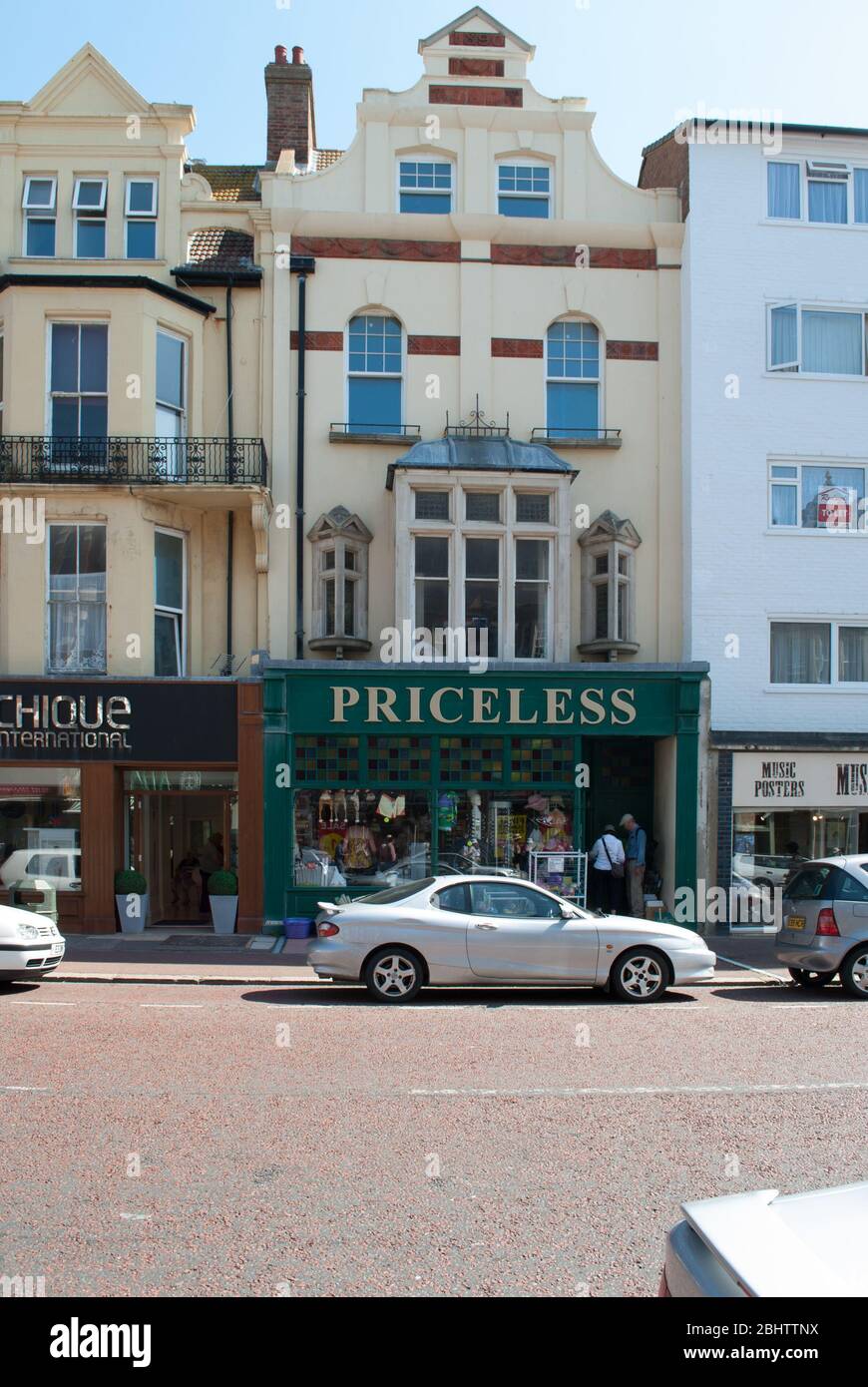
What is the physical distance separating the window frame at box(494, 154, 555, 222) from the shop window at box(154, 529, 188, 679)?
25.4ft

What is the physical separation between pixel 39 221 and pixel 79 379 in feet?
9.73

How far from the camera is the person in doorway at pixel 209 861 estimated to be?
60.7 ft

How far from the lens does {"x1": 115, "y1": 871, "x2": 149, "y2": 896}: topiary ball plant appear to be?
17125mm

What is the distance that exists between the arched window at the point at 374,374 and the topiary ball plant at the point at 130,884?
780 cm

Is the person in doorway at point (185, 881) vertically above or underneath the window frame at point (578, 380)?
underneath

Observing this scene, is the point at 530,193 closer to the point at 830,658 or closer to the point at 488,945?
the point at 830,658

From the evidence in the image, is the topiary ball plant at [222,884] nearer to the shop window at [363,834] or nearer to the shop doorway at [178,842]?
the shop doorway at [178,842]

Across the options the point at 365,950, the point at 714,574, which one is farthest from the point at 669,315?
the point at 365,950

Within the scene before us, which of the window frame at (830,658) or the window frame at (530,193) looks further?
the window frame at (530,193)

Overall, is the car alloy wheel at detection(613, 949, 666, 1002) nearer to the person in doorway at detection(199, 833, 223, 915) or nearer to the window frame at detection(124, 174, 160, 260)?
the person in doorway at detection(199, 833, 223, 915)

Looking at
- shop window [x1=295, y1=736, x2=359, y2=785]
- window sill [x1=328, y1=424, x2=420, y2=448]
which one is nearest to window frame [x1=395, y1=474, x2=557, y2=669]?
window sill [x1=328, y1=424, x2=420, y2=448]

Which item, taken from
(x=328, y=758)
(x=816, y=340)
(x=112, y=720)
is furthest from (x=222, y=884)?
(x=816, y=340)

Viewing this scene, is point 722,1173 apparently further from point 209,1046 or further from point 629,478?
point 629,478

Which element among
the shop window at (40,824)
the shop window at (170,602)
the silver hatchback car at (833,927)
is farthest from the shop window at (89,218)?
the silver hatchback car at (833,927)
